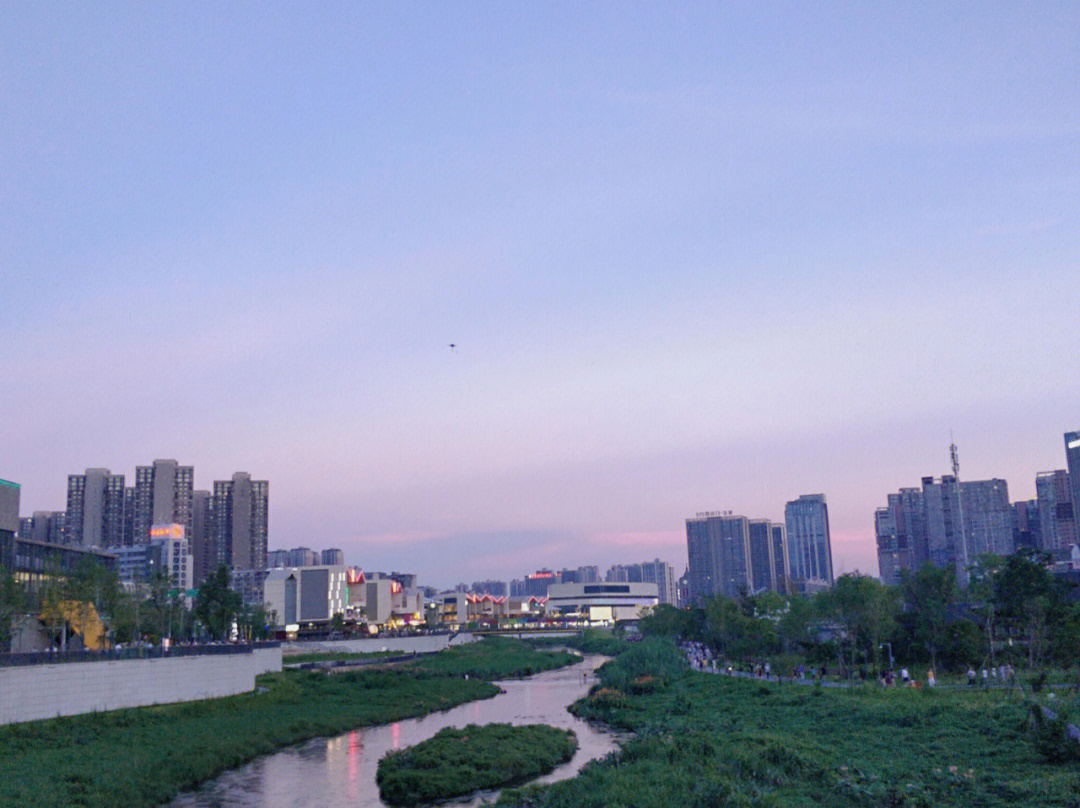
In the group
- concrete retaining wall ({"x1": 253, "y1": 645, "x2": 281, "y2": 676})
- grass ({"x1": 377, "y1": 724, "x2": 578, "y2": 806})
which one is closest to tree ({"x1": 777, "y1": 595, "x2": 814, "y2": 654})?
grass ({"x1": 377, "y1": 724, "x2": 578, "y2": 806})

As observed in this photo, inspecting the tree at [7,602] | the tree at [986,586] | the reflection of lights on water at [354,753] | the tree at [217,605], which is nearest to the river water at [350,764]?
the reflection of lights on water at [354,753]

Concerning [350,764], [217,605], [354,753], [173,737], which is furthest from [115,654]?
[217,605]

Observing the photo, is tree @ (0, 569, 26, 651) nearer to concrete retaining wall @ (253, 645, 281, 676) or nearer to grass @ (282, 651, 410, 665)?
concrete retaining wall @ (253, 645, 281, 676)

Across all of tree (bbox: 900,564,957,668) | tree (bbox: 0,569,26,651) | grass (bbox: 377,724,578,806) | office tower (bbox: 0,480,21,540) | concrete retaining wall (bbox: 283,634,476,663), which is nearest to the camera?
grass (bbox: 377,724,578,806)

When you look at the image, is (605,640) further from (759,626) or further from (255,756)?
(255,756)

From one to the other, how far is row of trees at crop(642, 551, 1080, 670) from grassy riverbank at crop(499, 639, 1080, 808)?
49.3 feet

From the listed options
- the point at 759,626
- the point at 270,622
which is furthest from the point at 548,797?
the point at 270,622

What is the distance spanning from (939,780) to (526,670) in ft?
331

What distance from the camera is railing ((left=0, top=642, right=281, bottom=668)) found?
52000 millimetres

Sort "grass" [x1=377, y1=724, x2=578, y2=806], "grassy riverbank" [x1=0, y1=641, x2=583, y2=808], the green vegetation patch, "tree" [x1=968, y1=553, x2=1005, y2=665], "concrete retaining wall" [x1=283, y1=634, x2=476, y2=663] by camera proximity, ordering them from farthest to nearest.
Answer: "concrete retaining wall" [x1=283, y1=634, x2=476, y2=663] → the green vegetation patch → "tree" [x1=968, y1=553, x2=1005, y2=665] → "grass" [x1=377, y1=724, x2=578, y2=806] → "grassy riverbank" [x1=0, y1=641, x2=583, y2=808]

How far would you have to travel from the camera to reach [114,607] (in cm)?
8831

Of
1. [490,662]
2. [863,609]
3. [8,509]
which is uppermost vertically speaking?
[8,509]

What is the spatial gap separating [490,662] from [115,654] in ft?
277

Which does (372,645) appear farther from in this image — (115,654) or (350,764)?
(350,764)
